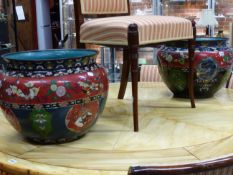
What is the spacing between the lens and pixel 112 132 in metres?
1.38

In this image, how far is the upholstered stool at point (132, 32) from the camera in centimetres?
138

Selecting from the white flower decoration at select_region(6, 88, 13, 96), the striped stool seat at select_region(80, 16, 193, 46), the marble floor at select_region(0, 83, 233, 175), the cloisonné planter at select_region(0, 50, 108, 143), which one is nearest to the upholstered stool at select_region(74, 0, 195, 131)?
the striped stool seat at select_region(80, 16, 193, 46)

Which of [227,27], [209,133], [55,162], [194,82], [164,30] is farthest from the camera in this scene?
[227,27]

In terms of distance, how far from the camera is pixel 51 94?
1.12 metres

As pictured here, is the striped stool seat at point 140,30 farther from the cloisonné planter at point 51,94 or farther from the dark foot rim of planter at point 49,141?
the dark foot rim of planter at point 49,141

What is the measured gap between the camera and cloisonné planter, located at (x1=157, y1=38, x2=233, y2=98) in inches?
68.8

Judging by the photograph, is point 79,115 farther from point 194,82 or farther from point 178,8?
point 178,8

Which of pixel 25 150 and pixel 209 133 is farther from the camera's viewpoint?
pixel 209 133

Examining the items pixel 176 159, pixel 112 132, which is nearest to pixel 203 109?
pixel 112 132

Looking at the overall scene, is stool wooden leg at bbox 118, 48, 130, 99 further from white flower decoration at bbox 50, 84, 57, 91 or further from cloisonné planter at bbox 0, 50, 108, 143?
white flower decoration at bbox 50, 84, 57, 91

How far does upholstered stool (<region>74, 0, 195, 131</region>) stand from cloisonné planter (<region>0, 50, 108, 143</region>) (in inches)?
8.0

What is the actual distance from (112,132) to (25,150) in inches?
13.2

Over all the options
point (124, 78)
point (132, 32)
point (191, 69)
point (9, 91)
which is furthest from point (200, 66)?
point (9, 91)

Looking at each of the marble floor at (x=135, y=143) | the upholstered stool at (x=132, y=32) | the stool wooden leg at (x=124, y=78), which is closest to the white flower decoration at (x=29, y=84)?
the marble floor at (x=135, y=143)
